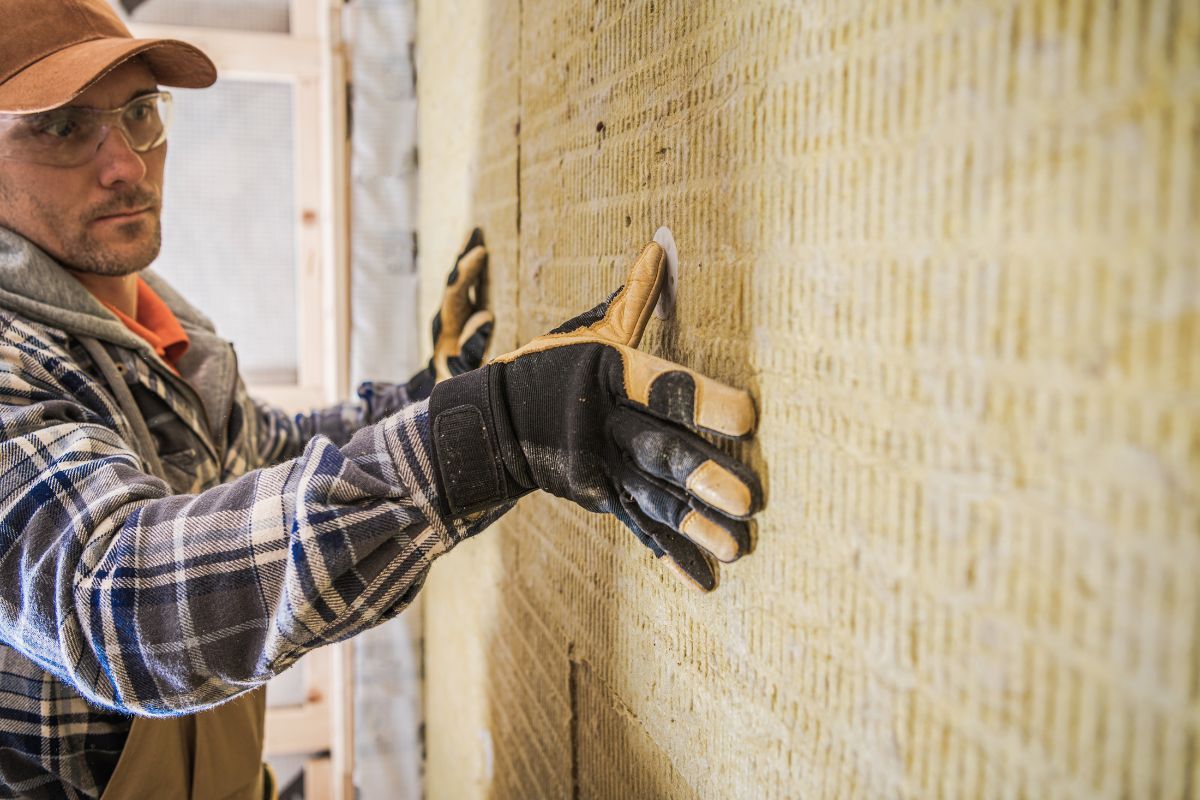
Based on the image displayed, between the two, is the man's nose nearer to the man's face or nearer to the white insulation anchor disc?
the man's face

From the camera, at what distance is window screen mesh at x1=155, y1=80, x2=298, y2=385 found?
2404 millimetres

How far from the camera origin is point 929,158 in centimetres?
50

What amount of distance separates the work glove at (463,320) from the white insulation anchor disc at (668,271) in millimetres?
670

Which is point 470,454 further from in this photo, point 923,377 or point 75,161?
point 75,161

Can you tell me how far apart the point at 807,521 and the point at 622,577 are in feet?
1.26

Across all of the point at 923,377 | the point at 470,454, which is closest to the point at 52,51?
the point at 470,454

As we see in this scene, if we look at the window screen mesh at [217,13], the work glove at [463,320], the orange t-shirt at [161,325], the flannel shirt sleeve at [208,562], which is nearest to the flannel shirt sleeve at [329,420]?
the work glove at [463,320]

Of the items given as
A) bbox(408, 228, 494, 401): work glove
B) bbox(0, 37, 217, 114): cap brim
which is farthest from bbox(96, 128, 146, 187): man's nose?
bbox(408, 228, 494, 401): work glove

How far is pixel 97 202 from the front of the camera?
1198mm

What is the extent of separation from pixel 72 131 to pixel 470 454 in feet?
2.75

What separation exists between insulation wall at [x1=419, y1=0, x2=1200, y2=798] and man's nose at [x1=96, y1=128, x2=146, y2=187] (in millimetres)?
698

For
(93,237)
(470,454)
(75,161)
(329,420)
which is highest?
(75,161)

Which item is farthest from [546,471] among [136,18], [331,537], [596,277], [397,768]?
[136,18]

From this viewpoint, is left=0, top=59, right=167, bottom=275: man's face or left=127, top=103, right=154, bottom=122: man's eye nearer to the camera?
left=0, top=59, right=167, bottom=275: man's face
